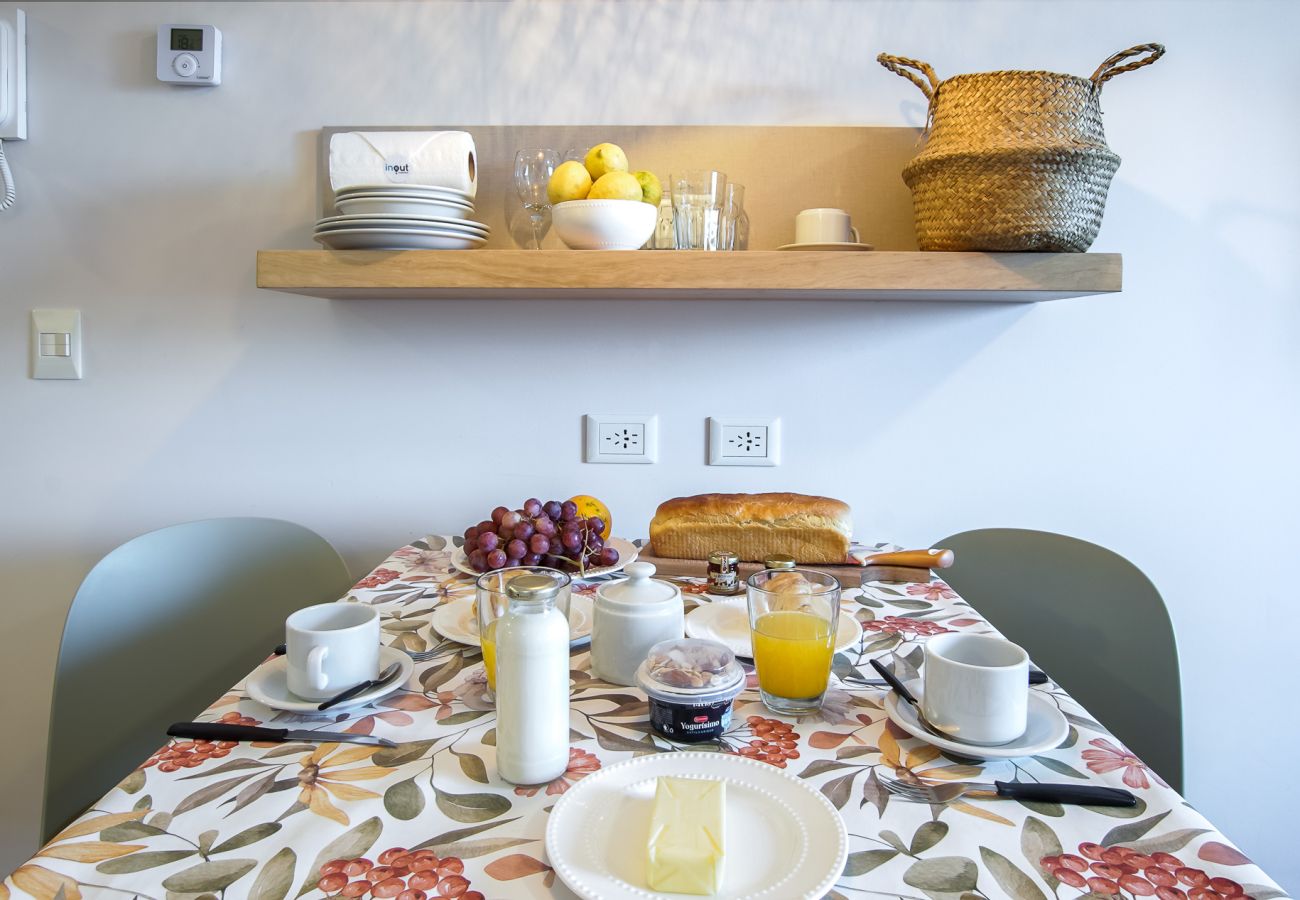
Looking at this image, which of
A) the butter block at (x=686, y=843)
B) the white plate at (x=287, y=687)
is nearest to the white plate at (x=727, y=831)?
the butter block at (x=686, y=843)

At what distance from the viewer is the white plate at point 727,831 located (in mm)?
603

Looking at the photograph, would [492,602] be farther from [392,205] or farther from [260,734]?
[392,205]

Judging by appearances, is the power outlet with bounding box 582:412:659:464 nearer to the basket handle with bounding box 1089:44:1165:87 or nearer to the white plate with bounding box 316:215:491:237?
the white plate with bounding box 316:215:491:237

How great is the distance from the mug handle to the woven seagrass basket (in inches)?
40.4

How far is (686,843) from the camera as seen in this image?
60cm

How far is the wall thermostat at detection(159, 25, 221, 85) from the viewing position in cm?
157

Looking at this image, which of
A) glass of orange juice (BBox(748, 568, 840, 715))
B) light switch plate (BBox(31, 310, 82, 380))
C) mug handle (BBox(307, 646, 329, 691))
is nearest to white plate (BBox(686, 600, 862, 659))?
glass of orange juice (BBox(748, 568, 840, 715))

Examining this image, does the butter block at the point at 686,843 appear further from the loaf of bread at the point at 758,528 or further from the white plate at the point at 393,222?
the white plate at the point at 393,222

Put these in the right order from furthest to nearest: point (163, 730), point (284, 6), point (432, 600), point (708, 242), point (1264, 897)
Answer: point (284, 6)
point (708, 242)
point (163, 730)
point (432, 600)
point (1264, 897)

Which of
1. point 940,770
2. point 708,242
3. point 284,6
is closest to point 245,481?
point 284,6

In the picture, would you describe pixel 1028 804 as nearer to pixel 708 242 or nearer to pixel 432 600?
pixel 432 600

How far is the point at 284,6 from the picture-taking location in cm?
159

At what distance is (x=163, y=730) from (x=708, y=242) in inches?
44.1

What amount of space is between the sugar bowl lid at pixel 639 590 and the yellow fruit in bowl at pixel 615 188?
2.07ft
